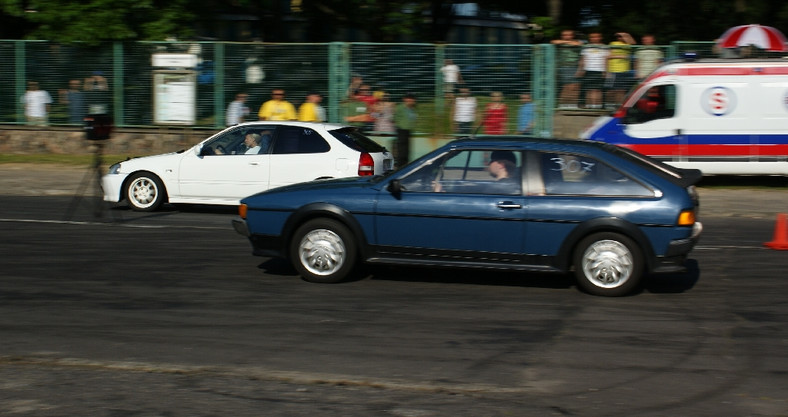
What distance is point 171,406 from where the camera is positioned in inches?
232

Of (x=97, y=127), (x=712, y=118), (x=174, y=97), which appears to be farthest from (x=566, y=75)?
(x=97, y=127)

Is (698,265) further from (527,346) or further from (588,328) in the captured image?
(527,346)

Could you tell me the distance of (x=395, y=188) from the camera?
9305 mm

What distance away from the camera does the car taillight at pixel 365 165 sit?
14148 mm

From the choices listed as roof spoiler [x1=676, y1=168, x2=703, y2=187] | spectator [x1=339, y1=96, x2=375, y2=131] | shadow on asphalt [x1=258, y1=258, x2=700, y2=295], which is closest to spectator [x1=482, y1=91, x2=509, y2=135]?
spectator [x1=339, y1=96, x2=375, y2=131]

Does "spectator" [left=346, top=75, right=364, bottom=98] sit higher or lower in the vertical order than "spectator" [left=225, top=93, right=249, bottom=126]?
higher

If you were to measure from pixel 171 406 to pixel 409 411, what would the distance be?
1.38 meters

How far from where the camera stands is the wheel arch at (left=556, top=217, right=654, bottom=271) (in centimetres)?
883

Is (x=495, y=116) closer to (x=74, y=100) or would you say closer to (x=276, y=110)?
(x=276, y=110)

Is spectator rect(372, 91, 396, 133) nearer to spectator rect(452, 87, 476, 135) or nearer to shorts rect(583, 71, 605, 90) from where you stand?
spectator rect(452, 87, 476, 135)

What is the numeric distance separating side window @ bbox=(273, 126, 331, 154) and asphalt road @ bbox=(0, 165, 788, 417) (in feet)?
10.3

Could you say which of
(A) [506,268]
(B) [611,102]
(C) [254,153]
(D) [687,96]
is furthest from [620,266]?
(B) [611,102]

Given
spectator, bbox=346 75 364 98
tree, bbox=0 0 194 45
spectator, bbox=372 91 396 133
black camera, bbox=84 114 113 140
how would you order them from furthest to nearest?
1. tree, bbox=0 0 194 45
2. spectator, bbox=346 75 364 98
3. spectator, bbox=372 91 396 133
4. black camera, bbox=84 114 113 140

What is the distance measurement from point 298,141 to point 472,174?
5652 mm
